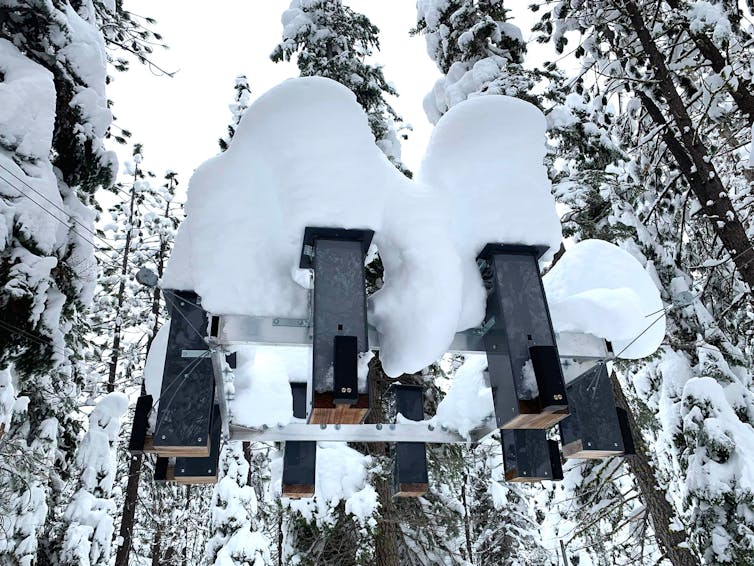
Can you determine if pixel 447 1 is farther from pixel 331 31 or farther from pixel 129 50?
pixel 129 50

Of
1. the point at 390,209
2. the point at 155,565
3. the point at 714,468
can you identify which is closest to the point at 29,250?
the point at 390,209

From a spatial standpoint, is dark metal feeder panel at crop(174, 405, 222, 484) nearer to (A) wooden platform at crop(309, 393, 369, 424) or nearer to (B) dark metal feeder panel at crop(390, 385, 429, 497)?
(A) wooden platform at crop(309, 393, 369, 424)

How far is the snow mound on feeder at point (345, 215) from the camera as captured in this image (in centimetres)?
239

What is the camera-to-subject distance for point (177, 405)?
239 cm

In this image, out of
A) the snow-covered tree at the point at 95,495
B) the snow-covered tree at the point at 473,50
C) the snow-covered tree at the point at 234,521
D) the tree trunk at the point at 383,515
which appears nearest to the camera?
the tree trunk at the point at 383,515

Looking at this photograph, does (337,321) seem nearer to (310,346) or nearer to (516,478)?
(310,346)

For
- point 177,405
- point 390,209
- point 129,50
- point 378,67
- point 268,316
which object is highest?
point 378,67

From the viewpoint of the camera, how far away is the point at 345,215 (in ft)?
7.86

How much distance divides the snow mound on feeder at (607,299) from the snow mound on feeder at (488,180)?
0.32 m

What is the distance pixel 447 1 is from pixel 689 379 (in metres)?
7.15

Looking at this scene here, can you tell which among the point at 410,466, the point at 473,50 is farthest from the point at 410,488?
the point at 473,50

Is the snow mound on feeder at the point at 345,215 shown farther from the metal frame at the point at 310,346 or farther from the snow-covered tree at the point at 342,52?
the snow-covered tree at the point at 342,52

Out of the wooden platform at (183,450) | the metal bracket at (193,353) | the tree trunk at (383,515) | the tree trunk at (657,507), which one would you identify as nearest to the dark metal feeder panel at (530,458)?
the wooden platform at (183,450)

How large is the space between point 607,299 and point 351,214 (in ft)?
4.54
